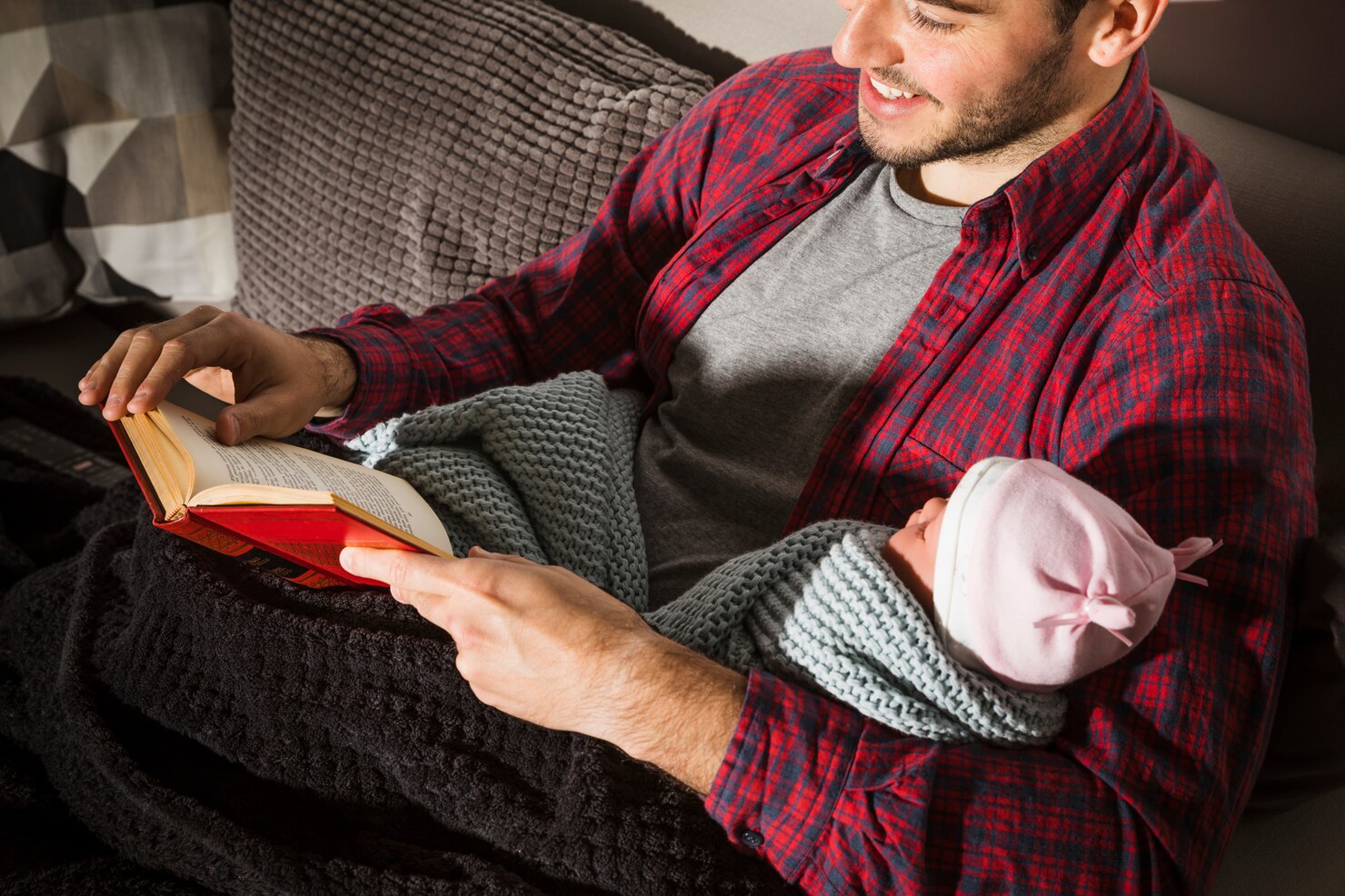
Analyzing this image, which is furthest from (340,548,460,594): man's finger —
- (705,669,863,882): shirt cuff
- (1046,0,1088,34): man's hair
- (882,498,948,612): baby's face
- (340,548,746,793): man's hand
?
(1046,0,1088,34): man's hair

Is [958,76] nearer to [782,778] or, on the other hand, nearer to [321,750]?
[782,778]

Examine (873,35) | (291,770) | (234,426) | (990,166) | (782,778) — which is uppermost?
(873,35)

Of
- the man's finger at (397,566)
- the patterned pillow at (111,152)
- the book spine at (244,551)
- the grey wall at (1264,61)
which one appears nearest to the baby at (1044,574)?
the man's finger at (397,566)

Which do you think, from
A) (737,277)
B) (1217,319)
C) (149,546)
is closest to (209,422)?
(149,546)

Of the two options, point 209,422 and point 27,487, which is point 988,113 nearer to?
point 209,422

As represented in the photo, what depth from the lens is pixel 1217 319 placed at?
3.01ft

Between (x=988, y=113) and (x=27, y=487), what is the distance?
1288 millimetres

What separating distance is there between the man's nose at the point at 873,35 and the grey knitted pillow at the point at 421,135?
36 cm

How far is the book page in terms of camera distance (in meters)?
0.81

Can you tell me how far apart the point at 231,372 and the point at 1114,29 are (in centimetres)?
92

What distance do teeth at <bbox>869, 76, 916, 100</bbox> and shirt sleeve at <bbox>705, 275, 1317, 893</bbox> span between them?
0.41m

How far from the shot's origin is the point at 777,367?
3.92 ft

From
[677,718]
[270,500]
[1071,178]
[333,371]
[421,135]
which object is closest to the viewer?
[270,500]

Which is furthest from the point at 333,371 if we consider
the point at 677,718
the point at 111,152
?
the point at 111,152
